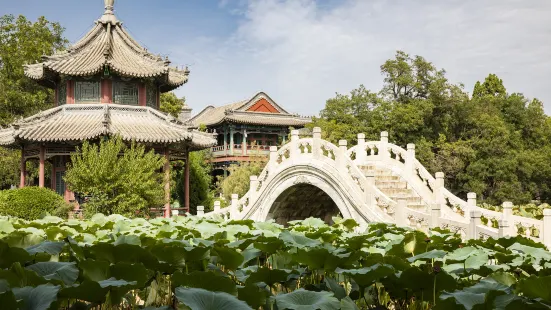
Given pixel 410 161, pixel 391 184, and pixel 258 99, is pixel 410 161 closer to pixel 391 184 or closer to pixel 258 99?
pixel 391 184

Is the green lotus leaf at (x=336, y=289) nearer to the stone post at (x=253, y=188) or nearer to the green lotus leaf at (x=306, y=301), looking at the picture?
the green lotus leaf at (x=306, y=301)

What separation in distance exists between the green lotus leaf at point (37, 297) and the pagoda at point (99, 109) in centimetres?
1600

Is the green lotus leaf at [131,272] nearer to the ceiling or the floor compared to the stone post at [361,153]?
nearer to the floor

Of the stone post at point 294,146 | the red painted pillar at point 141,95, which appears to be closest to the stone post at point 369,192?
the stone post at point 294,146

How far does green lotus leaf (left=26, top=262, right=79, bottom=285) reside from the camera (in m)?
A: 3.11

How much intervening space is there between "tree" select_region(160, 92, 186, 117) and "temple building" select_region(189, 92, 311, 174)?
5237mm

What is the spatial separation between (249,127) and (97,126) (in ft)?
65.5

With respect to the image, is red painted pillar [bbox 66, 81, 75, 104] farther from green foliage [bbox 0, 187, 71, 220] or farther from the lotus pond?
the lotus pond

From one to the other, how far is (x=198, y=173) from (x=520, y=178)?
649 inches

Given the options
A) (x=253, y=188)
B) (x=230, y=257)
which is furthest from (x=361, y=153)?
(x=230, y=257)

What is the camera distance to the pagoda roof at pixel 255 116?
37.8 m

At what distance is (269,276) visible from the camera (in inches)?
127

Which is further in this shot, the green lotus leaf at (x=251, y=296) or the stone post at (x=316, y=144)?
the stone post at (x=316, y=144)

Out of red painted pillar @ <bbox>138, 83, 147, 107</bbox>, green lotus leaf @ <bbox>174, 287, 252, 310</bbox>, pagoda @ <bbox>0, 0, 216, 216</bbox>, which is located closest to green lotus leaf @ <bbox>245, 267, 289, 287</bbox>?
green lotus leaf @ <bbox>174, 287, 252, 310</bbox>
